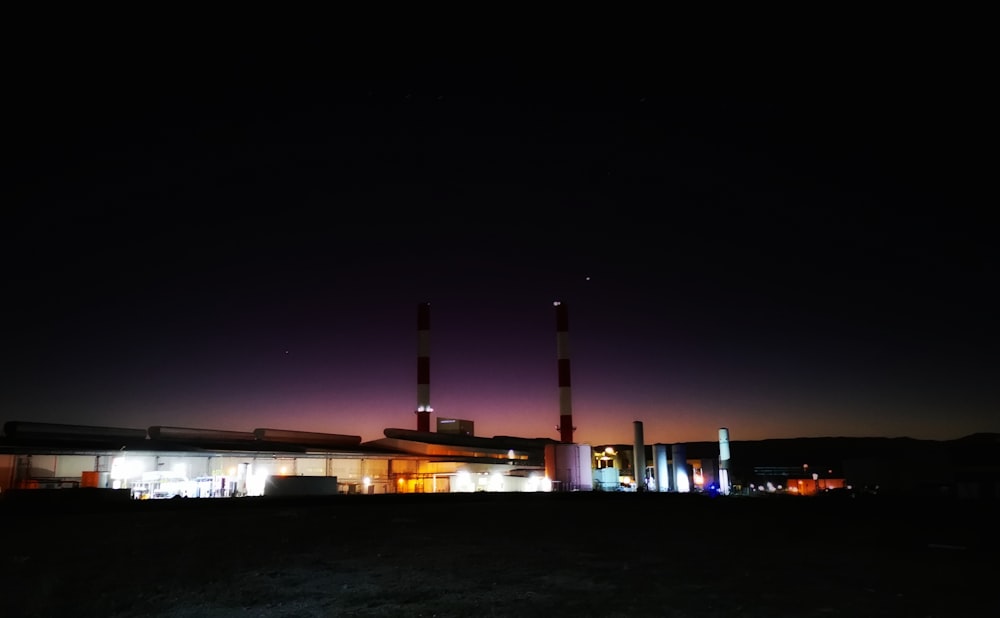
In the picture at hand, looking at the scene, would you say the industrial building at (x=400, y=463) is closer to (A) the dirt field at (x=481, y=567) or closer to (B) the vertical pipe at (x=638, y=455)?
(B) the vertical pipe at (x=638, y=455)

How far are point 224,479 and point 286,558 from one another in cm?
3274

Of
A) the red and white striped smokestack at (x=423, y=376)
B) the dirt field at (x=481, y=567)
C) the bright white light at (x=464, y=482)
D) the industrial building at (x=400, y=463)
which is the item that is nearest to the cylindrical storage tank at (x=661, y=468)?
the industrial building at (x=400, y=463)

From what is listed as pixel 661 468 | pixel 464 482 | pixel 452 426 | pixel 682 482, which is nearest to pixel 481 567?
pixel 464 482

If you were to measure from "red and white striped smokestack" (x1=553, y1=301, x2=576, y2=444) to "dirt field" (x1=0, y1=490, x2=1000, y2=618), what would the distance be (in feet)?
180

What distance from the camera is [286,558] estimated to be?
37.2ft

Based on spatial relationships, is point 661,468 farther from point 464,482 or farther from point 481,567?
point 481,567

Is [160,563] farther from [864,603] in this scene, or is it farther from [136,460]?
[136,460]

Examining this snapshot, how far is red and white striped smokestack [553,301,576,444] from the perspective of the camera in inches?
2923

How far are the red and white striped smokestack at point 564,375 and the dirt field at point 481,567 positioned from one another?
5493 centimetres

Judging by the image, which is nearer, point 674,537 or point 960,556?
point 960,556

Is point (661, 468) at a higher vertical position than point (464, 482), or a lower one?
higher

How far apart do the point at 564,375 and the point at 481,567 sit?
6548 cm

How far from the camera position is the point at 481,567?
10492 mm

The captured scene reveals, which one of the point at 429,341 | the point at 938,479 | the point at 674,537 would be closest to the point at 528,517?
the point at 674,537
